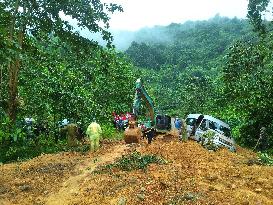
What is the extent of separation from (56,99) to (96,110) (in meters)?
1.72

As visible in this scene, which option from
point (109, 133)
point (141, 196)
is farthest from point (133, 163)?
point (109, 133)

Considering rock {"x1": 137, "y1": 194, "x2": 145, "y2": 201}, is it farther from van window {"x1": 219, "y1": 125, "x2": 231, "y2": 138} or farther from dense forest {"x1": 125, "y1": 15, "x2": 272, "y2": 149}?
dense forest {"x1": 125, "y1": 15, "x2": 272, "y2": 149}

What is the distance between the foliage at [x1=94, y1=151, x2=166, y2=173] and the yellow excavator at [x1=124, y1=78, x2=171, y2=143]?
11.2 ft

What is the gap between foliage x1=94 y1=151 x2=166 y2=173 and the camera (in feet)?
38.4

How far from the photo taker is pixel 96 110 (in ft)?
56.7

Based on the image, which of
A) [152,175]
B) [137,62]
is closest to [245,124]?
[152,175]

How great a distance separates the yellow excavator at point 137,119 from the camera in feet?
52.1

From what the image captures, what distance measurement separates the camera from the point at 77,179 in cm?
1179

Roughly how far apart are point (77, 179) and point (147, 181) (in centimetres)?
258

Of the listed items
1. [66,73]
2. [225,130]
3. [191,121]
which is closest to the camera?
[66,73]

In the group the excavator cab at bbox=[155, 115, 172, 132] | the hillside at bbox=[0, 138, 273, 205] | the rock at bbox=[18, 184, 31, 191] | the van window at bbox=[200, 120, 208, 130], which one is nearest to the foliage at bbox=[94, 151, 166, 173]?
the hillside at bbox=[0, 138, 273, 205]

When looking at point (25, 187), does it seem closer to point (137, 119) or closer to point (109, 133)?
point (137, 119)

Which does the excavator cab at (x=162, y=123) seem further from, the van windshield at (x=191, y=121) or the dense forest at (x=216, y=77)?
the dense forest at (x=216, y=77)

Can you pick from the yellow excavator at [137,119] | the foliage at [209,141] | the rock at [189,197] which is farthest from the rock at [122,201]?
the foliage at [209,141]
